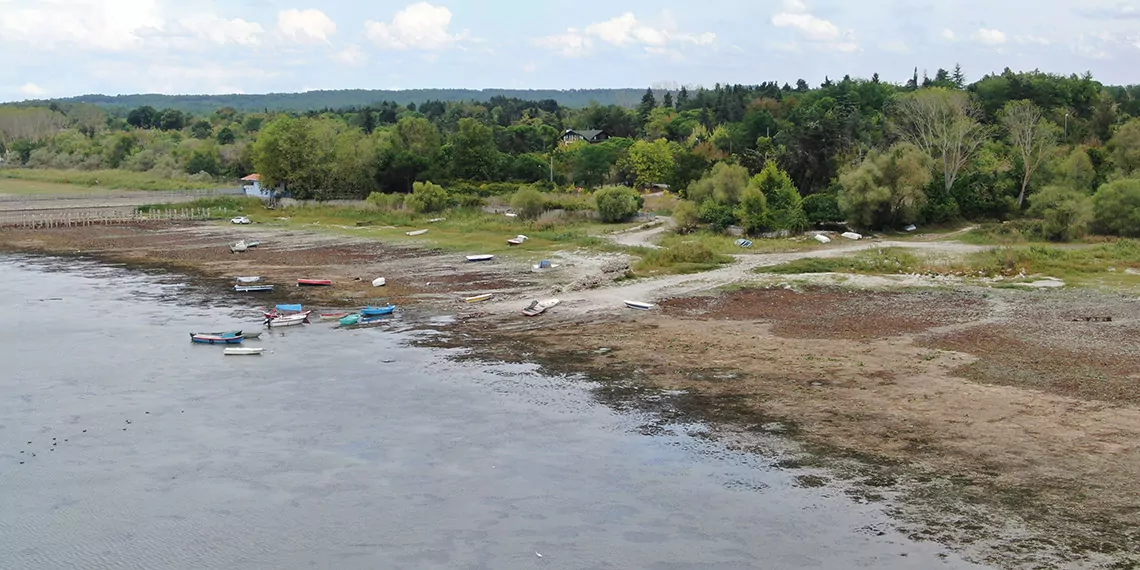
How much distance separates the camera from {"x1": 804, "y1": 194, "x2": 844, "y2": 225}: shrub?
5509 centimetres

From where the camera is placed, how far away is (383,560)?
1786cm

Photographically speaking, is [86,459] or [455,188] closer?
[86,459]

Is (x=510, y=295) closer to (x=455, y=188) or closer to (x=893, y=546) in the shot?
(x=893, y=546)

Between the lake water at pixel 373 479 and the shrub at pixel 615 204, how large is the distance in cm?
3206

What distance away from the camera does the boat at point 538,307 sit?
37562 mm

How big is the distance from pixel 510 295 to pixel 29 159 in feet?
375

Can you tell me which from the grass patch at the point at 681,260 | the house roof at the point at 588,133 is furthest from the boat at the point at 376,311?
the house roof at the point at 588,133

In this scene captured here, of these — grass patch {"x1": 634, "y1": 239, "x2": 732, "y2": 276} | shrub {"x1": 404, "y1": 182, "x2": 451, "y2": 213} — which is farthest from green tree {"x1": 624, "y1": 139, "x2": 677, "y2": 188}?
grass patch {"x1": 634, "y1": 239, "x2": 732, "y2": 276}

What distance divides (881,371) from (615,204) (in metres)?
35.9

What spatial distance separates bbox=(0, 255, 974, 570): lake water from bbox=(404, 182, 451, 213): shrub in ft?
129

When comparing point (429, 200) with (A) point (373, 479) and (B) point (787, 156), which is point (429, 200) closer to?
(B) point (787, 156)

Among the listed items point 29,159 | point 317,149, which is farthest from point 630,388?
point 29,159

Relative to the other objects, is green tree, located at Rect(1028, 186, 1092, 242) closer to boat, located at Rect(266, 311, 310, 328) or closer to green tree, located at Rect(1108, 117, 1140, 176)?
green tree, located at Rect(1108, 117, 1140, 176)

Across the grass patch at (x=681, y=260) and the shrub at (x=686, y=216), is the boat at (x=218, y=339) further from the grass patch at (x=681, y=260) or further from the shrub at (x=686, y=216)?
the shrub at (x=686, y=216)
